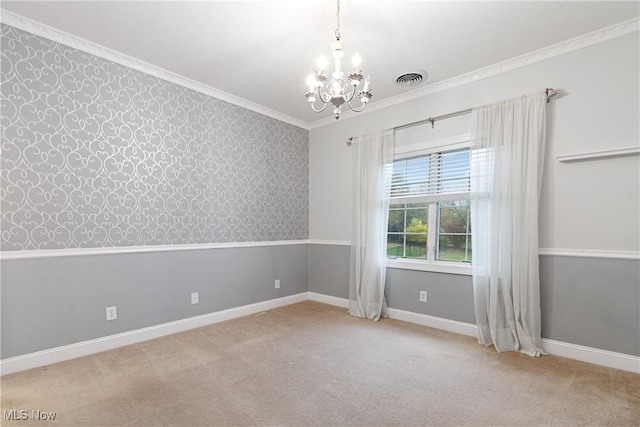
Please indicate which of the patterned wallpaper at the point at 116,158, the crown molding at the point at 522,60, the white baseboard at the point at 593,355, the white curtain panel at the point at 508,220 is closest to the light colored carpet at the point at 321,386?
the white baseboard at the point at 593,355

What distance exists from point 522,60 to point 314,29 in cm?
195

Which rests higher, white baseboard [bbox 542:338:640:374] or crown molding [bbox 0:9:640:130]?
crown molding [bbox 0:9:640:130]

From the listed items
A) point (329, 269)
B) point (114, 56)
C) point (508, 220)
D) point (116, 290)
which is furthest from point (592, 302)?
point (114, 56)

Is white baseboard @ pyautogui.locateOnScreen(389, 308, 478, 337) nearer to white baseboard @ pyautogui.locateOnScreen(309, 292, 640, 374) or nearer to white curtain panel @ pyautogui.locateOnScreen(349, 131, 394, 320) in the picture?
white baseboard @ pyautogui.locateOnScreen(309, 292, 640, 374)

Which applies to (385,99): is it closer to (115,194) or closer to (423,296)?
(423,296)

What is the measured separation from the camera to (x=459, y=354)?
260 centimetres

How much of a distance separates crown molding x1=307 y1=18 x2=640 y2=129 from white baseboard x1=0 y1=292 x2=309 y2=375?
3.06 meters

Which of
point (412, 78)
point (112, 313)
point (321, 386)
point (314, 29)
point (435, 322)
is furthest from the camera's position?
point (435, 322)

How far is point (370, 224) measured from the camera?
3.65 m

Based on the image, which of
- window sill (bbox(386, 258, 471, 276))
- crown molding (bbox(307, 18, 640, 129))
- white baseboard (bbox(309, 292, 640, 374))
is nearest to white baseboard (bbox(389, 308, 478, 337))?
white baseboard (bbox(309, 292, 640, 374))

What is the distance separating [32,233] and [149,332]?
1.31 meters

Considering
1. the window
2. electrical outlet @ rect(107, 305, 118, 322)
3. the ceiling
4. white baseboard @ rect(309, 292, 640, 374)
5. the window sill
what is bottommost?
white baseboard @ rect(309, 292, 640, 374)

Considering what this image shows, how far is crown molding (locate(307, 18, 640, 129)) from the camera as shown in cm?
232

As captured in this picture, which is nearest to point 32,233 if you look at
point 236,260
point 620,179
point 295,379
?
point 236,260
